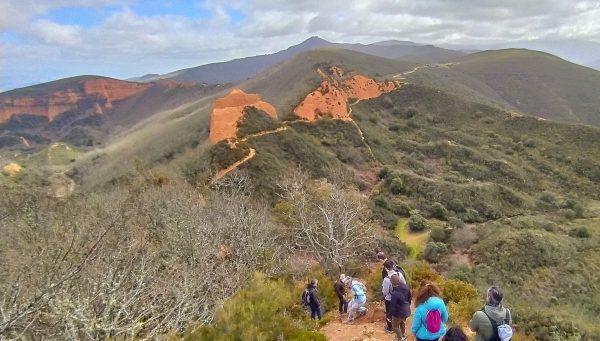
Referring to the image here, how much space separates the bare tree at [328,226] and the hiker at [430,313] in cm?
835

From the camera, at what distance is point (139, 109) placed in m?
114

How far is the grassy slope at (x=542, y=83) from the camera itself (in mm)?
79312

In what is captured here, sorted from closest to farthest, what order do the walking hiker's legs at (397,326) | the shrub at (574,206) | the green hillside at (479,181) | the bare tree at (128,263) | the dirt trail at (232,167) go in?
the bare tree at (128,263)
the walking hiker's legs at (397,326)
the green hillside at (479,181)
the dirt trail at (232,167)
the shrub at (574,206)

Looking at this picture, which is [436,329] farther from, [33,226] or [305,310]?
[33,226]

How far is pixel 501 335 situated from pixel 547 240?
23.2m

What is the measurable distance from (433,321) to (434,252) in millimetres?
20681

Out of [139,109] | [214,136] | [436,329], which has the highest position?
[436,329]

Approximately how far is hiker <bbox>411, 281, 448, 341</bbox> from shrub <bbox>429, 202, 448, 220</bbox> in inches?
1090

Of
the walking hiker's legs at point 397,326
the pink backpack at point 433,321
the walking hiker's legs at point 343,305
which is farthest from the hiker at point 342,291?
the pink backpack at point 433,321

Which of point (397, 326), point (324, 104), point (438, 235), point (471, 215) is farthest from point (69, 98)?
point (397, 326)

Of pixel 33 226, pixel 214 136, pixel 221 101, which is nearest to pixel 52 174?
pixel 221 101

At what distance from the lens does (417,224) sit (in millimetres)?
29500

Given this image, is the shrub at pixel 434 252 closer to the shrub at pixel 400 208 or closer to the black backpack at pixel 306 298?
the shrub at pixel 400 208

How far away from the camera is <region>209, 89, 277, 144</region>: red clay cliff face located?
3481 cm
